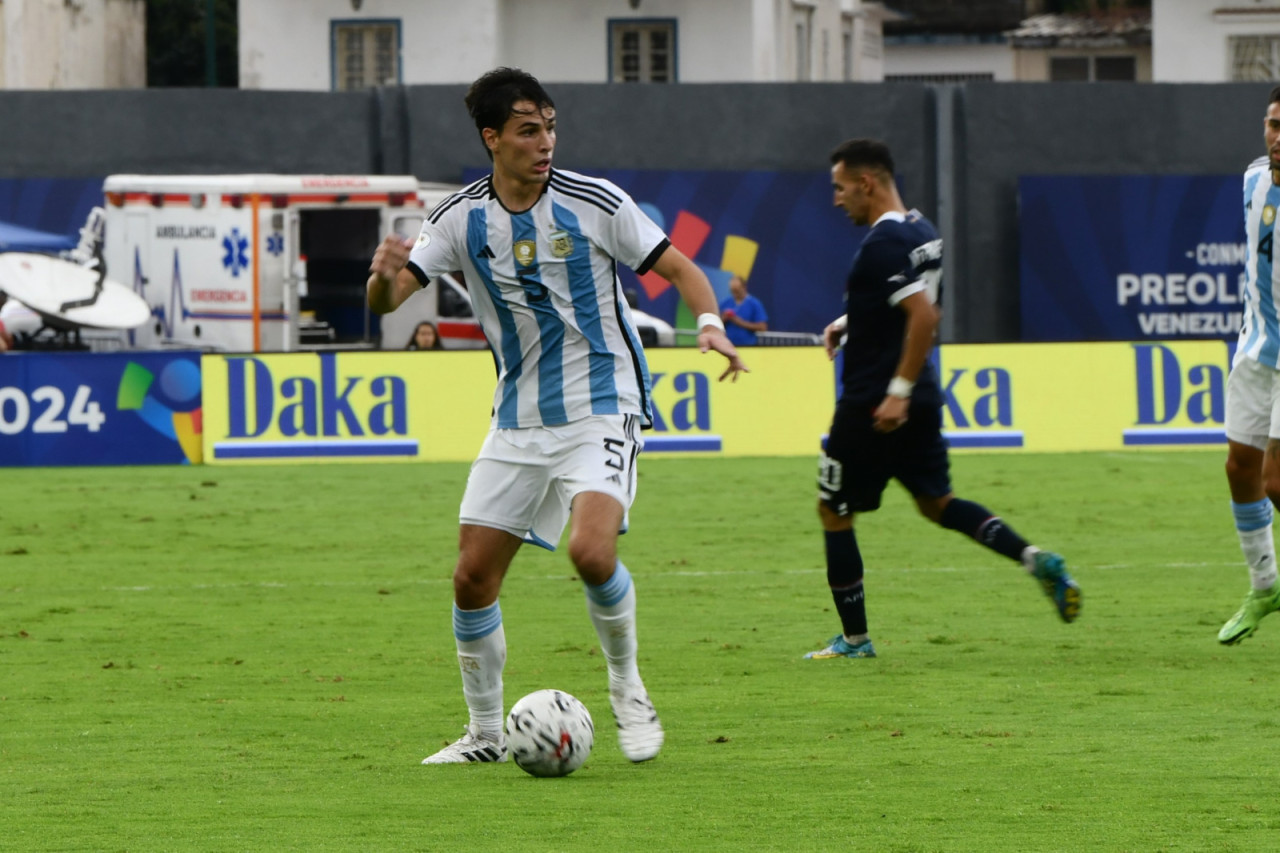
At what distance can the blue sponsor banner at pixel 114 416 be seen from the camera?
63.8 ft

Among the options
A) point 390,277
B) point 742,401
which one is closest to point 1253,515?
point 390,277

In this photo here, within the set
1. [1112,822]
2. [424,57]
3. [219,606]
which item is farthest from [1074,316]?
[1112,822]

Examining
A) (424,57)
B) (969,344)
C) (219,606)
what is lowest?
(219,606)

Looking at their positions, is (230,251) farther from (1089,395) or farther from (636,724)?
(636,724)

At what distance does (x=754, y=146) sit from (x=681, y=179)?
4.24 feet

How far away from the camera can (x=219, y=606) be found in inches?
425

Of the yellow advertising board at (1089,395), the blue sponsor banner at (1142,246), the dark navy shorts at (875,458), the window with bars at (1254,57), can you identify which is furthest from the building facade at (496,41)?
the dark navy shorts at (875,458)

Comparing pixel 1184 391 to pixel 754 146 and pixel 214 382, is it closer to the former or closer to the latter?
pixel 214 382

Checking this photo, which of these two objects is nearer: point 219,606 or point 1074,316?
point 219,606

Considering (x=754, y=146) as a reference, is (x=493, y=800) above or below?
below

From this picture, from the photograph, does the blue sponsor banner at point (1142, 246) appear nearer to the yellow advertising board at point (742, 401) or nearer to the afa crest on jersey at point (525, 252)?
the yellow advertising board at point (742, 401)

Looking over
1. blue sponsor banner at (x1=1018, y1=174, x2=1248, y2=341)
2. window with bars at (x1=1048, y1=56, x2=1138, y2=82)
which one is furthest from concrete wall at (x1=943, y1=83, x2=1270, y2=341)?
window with bars at (x1=1048, y1=56, x2=1138, y2=82)

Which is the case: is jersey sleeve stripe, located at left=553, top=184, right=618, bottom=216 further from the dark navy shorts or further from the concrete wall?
the concrete wall

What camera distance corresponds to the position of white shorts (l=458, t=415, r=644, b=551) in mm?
6531
